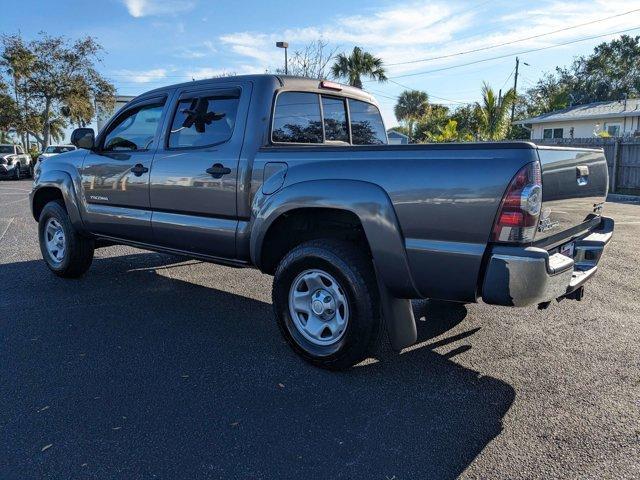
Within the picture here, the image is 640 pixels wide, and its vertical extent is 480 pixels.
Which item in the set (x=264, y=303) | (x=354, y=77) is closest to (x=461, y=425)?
(x=264, y=303)

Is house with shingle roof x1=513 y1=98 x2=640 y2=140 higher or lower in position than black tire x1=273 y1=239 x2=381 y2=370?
higher

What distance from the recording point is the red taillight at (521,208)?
104 inches

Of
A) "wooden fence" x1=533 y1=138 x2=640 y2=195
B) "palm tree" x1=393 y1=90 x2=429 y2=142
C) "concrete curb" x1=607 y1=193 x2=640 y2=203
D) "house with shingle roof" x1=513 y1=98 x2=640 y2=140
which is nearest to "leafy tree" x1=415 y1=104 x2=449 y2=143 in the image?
"house with shingle roof" x1=513 y1=98 x2=640 y2=140

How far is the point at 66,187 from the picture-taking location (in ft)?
17.8

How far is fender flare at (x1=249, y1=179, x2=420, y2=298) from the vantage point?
9.98ft

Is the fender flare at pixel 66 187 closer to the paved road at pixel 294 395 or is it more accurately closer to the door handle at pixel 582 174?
the paved road at pixel 294 395

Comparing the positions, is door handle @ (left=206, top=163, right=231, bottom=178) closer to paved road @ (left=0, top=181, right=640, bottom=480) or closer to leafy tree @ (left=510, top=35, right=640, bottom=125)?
paved road @ (left=0, top=181, right=640, bottom=480)

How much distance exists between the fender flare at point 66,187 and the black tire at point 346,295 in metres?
2.87

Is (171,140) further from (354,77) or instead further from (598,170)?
(354,77)

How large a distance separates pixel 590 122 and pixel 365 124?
2720cm

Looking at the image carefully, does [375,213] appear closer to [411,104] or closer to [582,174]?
[582,174]

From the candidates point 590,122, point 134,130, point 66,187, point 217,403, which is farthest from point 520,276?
point 590,122

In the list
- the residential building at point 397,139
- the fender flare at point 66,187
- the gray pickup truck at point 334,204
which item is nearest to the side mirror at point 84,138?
the gray pickup truck at point 334,204

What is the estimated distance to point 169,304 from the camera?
484cm
